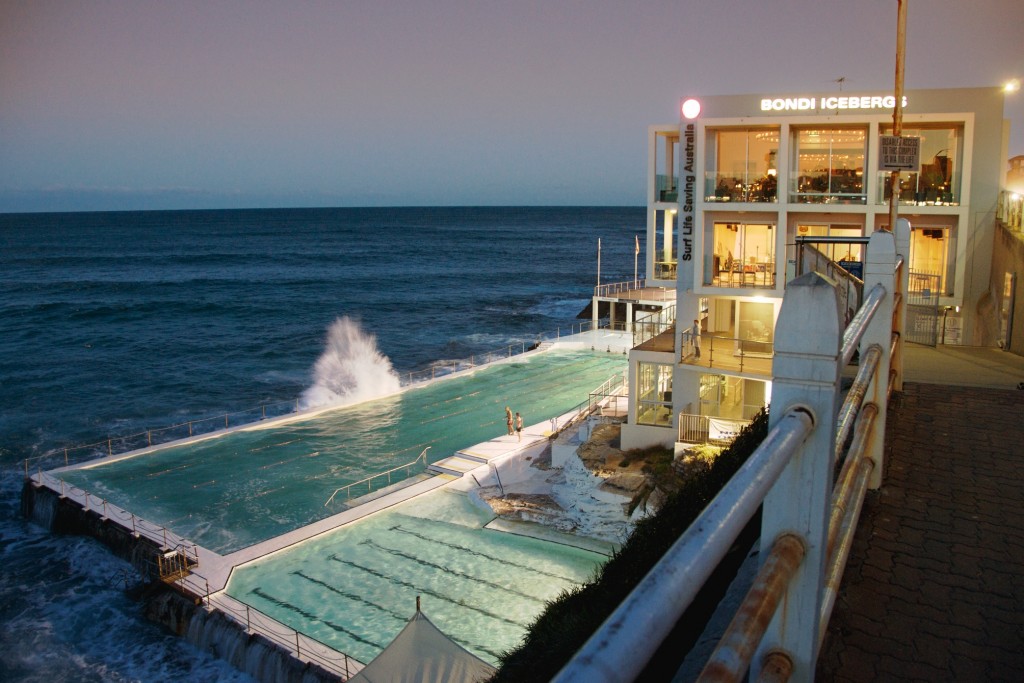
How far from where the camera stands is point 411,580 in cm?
1842

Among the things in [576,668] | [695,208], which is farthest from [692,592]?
[695,208]

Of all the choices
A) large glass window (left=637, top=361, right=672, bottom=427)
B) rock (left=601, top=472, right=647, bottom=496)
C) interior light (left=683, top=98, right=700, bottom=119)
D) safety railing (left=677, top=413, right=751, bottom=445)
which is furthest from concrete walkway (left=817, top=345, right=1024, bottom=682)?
interior light (left=683, top=98, right=700, bottom=119)

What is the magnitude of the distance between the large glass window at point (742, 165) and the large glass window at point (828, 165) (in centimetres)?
67

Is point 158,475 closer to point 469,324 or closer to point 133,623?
point 133,623

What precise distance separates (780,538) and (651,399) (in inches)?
890

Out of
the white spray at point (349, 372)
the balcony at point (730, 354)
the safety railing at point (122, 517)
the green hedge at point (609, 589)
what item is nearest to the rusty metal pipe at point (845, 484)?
the green hedge at point (609, 589)

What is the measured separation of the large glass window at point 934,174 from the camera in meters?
22.1

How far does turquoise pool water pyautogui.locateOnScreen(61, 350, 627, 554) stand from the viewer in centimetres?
2333

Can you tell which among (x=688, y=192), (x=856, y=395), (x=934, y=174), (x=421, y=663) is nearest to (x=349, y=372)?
(x=688, y=192)

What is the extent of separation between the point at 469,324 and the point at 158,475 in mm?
43072

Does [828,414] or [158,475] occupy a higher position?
[828,414]

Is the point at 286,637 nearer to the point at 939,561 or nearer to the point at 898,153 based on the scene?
the point at 898,153

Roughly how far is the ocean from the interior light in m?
18.6

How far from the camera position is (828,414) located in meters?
2.19
